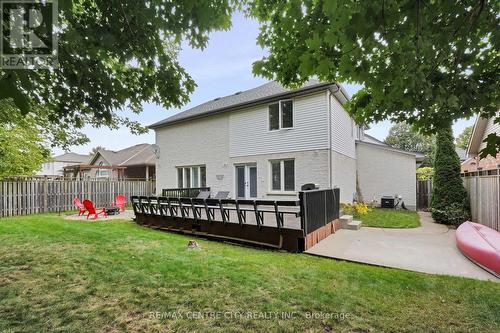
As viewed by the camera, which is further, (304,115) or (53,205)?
(53,205)

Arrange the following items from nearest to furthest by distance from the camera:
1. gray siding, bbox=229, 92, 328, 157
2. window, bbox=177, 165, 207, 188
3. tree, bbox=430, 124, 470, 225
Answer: tree, bbox=430, 124, 470, 225, gray siding, bbox=229, 92, 328, 157, window, bbox=177, 165, 207, 188

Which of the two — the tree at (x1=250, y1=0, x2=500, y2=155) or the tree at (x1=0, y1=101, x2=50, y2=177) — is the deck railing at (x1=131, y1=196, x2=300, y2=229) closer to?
the tree at (x1=250, y1=0, x2=500, y2=155)

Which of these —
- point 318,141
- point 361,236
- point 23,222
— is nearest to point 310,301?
point 361,236

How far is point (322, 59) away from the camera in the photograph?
10.3ft

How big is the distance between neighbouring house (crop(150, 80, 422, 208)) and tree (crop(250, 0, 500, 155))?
6.81 m

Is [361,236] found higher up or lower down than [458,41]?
lower down

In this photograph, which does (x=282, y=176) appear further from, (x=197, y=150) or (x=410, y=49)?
(x=410, y=49)

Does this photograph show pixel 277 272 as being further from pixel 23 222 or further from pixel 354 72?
pixel 23 222

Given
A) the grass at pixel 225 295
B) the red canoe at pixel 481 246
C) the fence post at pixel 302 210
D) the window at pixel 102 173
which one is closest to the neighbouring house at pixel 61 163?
the window at pixel 102 173

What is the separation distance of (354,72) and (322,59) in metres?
0.45

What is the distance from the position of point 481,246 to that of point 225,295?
17.2ft

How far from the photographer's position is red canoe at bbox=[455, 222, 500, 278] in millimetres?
4629

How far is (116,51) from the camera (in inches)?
146

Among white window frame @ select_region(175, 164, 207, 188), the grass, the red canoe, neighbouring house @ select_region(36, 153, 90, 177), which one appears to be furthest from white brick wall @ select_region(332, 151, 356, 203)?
neighbouring house @ select_region(36, 153, 90, 177)
